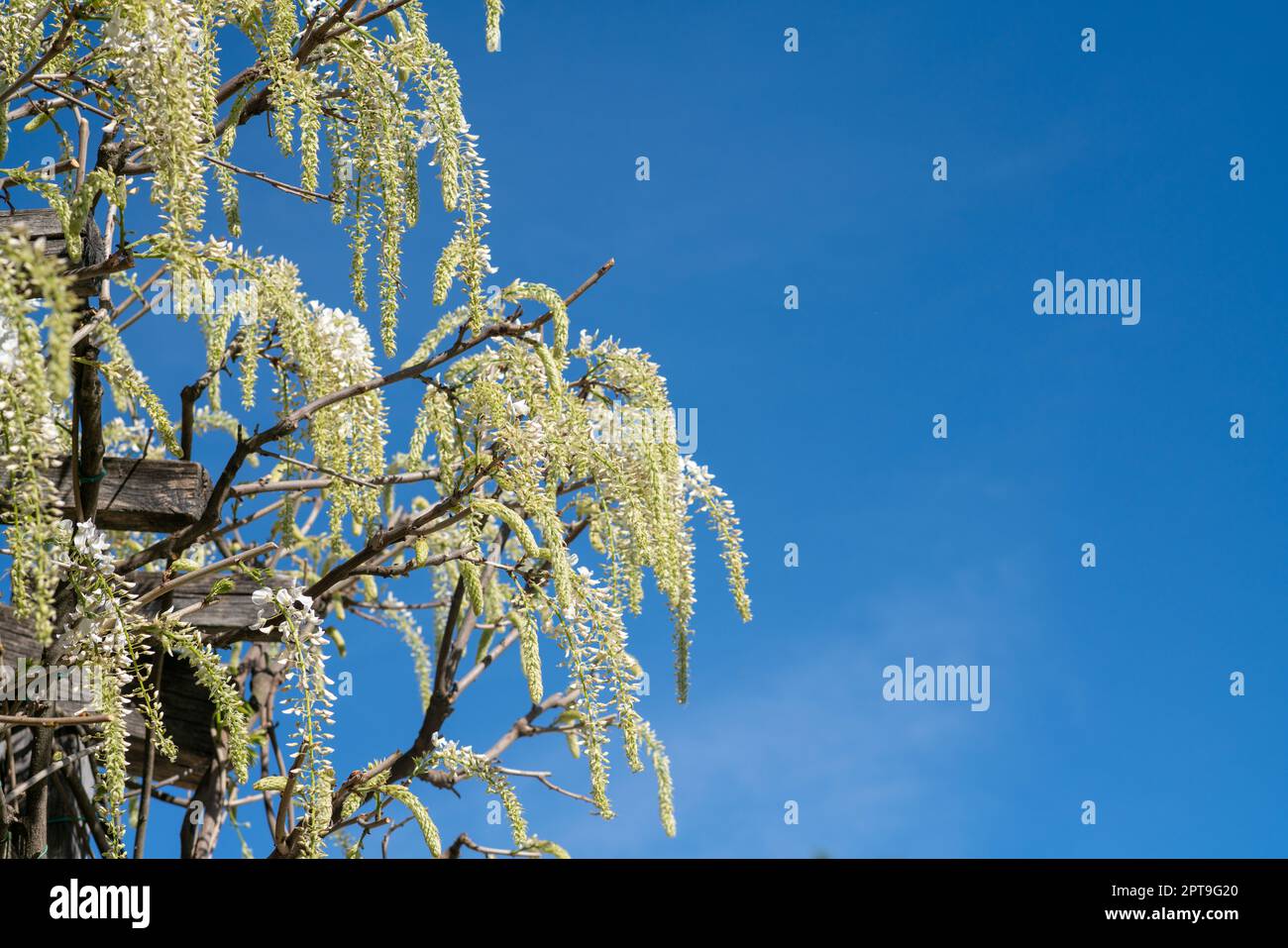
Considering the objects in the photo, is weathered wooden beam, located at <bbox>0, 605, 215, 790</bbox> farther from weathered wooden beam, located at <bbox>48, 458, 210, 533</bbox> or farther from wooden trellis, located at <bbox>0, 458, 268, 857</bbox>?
weathered wooden beam, located at <bbox>48, 458, 210, 533</bbox>

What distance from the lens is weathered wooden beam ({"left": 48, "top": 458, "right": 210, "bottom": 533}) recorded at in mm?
2715

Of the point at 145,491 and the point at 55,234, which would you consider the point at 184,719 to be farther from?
the point at 55,234

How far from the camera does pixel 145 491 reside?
2.73 meters

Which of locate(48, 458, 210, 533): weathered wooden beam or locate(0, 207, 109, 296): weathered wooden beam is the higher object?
locate(0, 207, 109, 296): weathered wooden beam

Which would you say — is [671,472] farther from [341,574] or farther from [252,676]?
[252,676]

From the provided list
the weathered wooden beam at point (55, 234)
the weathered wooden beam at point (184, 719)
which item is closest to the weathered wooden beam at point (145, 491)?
the weathered wooden beam at point (55, 234)

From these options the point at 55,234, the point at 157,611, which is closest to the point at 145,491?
the point at 157,611

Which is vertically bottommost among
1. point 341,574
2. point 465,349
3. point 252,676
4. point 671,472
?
point 252,676

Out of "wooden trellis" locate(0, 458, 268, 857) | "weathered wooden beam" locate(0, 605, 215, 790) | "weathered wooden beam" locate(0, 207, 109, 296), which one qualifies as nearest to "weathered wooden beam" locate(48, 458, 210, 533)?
"wooden trellis" locate(0, 458, 268, 857)

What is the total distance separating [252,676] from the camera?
13.0 feet
